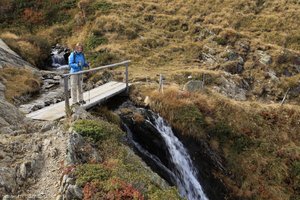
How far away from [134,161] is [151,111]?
18.4 feet

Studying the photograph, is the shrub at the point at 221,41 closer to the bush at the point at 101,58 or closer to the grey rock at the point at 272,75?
the grey rock at the point at 272,75

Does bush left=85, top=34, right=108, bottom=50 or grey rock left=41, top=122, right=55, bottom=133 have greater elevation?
grey rock left=41, top=122, right=55, bottom=133

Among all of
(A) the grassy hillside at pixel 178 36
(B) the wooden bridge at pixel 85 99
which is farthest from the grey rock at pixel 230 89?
(B) the wooden bridge at pixel 85 99

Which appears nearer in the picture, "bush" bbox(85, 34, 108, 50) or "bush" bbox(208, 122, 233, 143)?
"bush" bbox(208, 122, 233, 143)

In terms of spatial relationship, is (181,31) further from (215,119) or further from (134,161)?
(134,161)

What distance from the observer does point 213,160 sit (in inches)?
695

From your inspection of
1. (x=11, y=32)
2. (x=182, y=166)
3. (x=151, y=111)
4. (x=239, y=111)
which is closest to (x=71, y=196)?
(x=182, y=166)

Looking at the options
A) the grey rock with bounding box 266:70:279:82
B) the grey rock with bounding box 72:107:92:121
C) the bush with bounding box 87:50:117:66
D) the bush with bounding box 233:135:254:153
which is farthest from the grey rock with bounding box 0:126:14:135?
the grey rock with bounding box 266:70:279:82

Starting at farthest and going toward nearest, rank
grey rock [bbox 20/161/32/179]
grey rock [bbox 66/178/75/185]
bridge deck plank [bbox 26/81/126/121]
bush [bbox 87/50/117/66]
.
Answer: bush [bbox 87/50/117/66] → bridge deck plank [bbox 26/81/126/121] → grey rock [bbox 20/161/32/179] → grey rock [bbox 66/178/75/185]

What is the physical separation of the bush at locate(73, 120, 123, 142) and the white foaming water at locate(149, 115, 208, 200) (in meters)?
3.91

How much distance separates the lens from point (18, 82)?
62.9 ft

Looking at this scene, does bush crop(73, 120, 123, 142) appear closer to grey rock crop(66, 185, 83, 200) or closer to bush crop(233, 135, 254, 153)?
grey rock crop(66, 185, 83, 200)

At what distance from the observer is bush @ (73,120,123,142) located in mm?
12383

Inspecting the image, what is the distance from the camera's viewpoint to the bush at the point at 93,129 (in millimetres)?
12383
